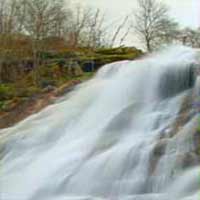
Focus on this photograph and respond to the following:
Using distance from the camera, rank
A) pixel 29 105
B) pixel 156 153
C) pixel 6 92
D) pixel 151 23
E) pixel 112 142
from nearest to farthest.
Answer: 1. pixel 156 153
2. pixel 112 142
3. pixel 29 105
4. pixel 6 92
5. pixel 151 23

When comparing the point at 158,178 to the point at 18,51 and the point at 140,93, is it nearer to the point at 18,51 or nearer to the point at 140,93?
the point at 140,93

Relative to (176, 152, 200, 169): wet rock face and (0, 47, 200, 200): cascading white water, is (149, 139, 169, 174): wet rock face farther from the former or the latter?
(176, 152, 200, 169): wet rock face

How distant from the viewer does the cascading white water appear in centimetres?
772

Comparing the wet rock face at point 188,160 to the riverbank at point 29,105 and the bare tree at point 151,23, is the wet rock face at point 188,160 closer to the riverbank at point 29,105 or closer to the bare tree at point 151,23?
the riverbank at point 29,105

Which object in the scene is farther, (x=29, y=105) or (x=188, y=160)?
(x=29, y=105)

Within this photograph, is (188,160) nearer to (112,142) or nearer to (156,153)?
(156,153)

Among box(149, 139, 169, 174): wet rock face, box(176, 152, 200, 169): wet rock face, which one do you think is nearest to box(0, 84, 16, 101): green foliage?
box(149, 139, 169, 174): wet rock face

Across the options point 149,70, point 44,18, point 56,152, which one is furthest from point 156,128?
point 44,18

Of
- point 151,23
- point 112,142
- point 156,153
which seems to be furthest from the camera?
point 151,23

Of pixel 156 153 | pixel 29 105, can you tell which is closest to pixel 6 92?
pixel 29 105

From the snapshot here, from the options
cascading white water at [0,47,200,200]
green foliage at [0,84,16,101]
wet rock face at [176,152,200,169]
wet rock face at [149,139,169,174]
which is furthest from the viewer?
green foliage at [0,84,16,101]

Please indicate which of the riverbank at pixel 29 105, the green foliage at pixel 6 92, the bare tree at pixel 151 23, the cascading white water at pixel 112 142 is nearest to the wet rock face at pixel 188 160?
the cascading white water at pixel 112 142

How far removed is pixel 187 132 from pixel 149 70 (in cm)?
454

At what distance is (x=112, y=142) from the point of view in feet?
30.3
